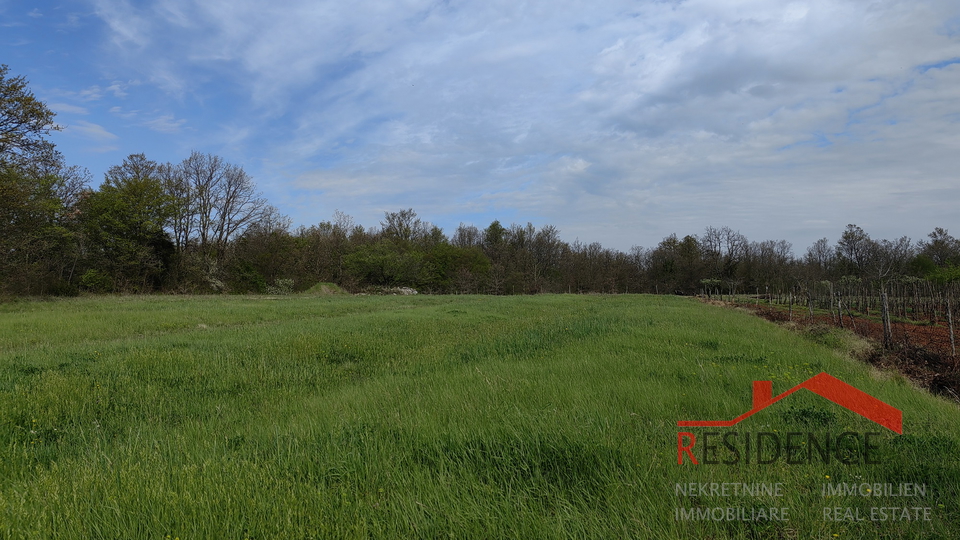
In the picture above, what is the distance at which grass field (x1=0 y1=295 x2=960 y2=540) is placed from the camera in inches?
94.1

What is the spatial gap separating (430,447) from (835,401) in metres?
4.47

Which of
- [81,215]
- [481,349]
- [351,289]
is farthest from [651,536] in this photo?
[351,289]

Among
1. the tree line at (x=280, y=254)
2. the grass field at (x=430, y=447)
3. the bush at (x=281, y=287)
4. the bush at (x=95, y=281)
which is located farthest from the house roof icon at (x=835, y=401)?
the bush at (x=281, y=287)

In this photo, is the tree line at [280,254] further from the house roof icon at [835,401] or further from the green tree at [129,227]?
the house roof icon at [835,401]

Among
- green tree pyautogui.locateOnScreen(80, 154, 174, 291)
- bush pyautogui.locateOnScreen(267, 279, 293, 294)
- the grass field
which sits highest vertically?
green tree pyautogui.locateOnScreen(80, 154, 174, 291)

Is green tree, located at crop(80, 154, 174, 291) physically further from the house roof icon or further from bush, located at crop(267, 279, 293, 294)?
the house roof icon

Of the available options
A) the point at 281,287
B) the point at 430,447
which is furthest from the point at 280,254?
the point at 430,447

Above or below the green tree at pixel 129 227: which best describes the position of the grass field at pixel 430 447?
below

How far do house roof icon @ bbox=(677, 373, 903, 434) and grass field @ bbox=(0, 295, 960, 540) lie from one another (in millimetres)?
128

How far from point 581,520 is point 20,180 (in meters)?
29.1

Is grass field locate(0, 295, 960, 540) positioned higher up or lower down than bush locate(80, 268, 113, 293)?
lower down

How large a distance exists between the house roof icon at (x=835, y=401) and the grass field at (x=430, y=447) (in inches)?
5.1

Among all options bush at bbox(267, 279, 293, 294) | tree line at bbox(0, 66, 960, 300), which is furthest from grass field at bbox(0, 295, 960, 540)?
bush at bbox(267, 279, 293, 294)

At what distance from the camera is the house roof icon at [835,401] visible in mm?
3727
